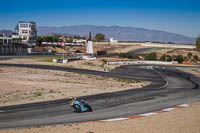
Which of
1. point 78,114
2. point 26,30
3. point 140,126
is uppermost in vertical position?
point 26,30

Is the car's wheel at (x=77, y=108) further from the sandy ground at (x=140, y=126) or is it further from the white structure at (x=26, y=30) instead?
the white structure at (x=26, y=30)

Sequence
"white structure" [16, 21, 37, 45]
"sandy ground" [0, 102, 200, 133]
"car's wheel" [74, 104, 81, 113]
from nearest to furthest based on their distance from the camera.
Result: "sandy ground" [0, 102, 200, 133]
"car's wheel" [74, 104, 81, 113]
"white structure" [16, 21, 37, 45]

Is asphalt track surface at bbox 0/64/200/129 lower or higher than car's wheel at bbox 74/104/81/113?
lower

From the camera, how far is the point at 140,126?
51.7 ft

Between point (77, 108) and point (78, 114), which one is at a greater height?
point (77, 108)

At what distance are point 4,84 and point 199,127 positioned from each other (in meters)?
23.2

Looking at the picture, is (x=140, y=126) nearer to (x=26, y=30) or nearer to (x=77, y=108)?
(x=77, y=108)

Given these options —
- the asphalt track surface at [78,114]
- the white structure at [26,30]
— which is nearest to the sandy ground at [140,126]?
the asphalt track surface at [78,114]

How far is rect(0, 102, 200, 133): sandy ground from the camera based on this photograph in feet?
47.8

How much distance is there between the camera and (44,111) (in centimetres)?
1988

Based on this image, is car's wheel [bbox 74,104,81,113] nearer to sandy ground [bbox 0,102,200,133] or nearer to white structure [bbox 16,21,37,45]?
sandy ground [bbox 0,102,200,133]

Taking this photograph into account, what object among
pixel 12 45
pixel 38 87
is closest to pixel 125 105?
pixel 38 87

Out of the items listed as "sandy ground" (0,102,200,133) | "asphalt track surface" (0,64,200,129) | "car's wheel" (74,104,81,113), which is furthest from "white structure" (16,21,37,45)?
"sandy ground" (0,102,200,133)

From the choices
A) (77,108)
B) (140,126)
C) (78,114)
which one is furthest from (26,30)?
(140,126)
